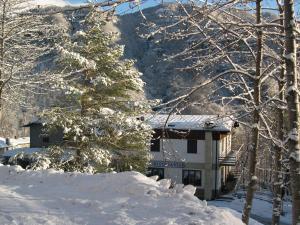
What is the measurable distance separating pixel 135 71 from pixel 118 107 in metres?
1.75

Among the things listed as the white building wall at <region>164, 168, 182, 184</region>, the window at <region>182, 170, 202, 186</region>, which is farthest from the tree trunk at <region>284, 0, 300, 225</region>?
the white building wall at <region>164, 168, 182, 184</region>

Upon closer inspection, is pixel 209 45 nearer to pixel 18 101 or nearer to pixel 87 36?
pixel 18 101

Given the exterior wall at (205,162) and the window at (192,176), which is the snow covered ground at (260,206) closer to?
the exterior wall at (205,162)

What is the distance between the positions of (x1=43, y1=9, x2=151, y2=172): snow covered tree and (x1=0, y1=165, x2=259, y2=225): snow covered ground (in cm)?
959

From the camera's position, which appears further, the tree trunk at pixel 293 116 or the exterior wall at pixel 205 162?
the exterior wall at pixel 205 162

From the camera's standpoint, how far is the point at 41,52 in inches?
617

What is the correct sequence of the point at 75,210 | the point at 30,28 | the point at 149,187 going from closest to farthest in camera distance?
the point at 75,210, the point at 149,187, the point at 30,28

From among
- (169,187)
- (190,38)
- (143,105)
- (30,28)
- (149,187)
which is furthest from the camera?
(143,105)

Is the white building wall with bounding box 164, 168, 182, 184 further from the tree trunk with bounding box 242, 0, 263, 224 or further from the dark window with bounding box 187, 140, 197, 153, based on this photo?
the tree trunk with bounding box 242, 0, 263, 224

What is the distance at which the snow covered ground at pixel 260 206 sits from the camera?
2980cm

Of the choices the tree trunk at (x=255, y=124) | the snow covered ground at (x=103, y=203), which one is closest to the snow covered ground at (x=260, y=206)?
A: the tree trunk at (x=255, y=124)

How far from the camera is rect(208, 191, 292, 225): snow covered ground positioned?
29797 millimetres

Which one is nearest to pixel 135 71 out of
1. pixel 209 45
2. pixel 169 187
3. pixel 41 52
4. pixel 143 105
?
pixel 143 105

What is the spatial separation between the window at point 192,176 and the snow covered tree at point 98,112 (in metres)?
16.7
